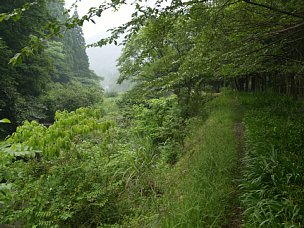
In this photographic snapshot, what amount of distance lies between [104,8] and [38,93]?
18124 mm

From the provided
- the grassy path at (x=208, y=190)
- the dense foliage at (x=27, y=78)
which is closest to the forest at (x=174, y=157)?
the grassy path at (x=208, y=190)

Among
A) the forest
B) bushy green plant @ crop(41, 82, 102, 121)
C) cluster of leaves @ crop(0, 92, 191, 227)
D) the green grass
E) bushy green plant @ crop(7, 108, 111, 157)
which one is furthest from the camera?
bushy green plant @ crop(41, 82, 102, 121)

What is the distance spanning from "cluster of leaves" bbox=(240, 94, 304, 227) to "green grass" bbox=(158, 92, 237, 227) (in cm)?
31

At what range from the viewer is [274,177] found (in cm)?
338

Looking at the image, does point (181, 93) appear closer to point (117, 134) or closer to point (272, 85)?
point (117, 134)

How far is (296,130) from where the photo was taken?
547 cm

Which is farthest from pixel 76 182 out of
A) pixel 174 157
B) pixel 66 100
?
pixel 66 100

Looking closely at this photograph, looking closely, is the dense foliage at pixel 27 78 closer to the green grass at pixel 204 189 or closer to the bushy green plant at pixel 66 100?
the bushy green plant at pixel 66 100

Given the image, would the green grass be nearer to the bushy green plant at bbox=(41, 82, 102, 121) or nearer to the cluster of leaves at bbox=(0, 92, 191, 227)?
the cluster of leaves at bbox=(0, 92, 191, 227)

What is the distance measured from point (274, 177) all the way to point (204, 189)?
98 cm

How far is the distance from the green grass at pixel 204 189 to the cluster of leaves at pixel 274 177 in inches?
12.0

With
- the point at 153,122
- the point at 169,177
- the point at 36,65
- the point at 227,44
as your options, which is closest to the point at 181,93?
the point at 153,122

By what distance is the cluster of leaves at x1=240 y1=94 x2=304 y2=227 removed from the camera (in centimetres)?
261

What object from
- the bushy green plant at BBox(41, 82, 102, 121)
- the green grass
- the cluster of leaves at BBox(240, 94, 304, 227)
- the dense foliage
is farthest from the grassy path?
the bushy green plant at BBox(41, 82, 102, 121)
